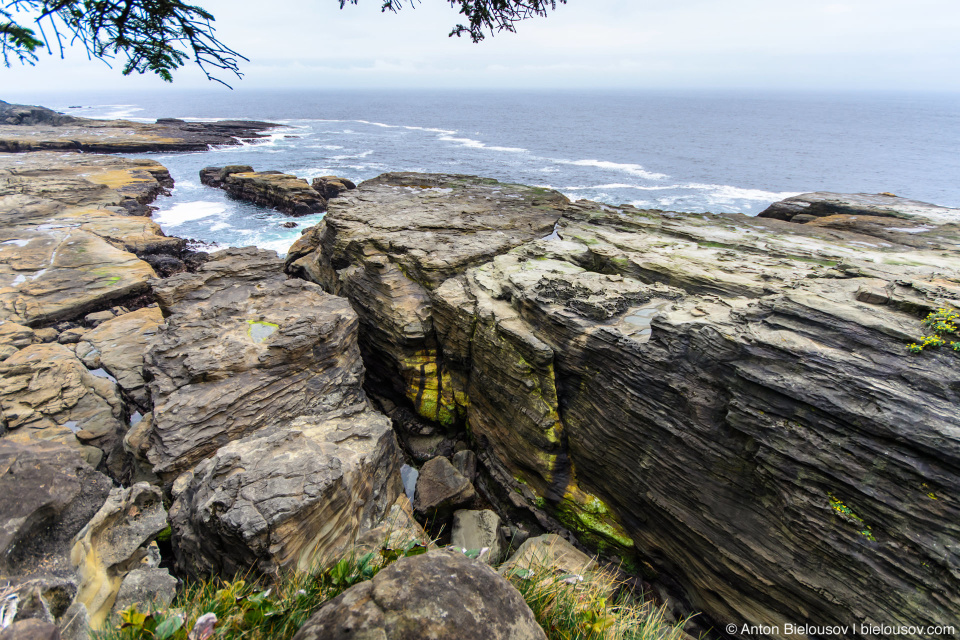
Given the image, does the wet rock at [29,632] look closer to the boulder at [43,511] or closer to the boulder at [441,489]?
the boulder at [43,511]

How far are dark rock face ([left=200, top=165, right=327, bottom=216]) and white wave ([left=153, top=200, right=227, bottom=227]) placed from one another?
2.62 metres

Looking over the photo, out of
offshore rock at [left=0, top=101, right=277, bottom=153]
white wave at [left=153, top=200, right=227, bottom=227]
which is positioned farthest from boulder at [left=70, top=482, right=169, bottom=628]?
offshore rock at [left=0, top=101, right=277, bottom=153]

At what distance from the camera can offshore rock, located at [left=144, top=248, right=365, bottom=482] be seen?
10.5 metres

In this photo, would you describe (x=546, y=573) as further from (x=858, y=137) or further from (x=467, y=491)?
(x=858, y=137)

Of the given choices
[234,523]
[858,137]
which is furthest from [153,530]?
[858,137]

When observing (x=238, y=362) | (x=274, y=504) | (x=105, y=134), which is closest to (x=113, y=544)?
(x=274, y=504)

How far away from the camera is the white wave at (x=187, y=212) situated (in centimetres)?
3538

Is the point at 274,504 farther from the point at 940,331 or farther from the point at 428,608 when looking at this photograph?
the point at 940,331

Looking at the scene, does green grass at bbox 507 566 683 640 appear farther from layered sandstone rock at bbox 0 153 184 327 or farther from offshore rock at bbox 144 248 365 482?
layered sandstone rock at bbox 0 153 184 327

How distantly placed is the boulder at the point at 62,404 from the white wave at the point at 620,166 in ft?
173

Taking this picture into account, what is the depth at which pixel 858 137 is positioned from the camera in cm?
8988

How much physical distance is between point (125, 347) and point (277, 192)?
25.4 meters

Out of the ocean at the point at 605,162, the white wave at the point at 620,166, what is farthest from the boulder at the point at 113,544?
the white wave at the point at 620,166

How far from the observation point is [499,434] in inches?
511
